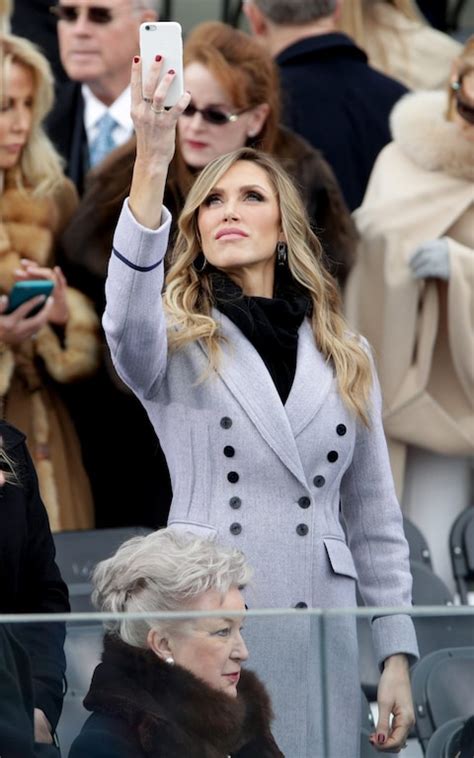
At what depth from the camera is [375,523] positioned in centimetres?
429

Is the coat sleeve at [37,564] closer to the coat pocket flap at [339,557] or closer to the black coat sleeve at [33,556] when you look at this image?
the black coat sleeve at [33,556]

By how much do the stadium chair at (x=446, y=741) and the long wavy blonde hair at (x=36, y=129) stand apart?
9.09 feet

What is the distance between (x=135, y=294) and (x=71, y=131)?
273 centimetres

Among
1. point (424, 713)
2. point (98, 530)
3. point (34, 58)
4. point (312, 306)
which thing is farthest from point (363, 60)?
point (424, 713)

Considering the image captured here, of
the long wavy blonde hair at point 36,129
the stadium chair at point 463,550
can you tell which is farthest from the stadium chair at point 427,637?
the long wavy blonde hair at point 36,129

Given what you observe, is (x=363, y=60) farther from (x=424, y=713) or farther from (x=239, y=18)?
(x=424, y=713)

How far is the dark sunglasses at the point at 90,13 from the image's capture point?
636 cm

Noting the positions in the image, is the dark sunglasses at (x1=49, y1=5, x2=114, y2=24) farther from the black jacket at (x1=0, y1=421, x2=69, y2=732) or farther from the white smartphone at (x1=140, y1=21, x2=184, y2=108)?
the black jacket at (x1=0, y1=421, x2=69, y2=732)

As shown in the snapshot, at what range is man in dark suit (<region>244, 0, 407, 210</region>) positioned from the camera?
650 centimetres

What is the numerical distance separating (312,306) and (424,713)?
1099 mm

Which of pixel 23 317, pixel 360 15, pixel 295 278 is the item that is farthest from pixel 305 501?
pixel 360 15

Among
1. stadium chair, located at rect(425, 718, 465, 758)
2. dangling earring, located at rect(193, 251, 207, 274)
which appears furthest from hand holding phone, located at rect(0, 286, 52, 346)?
stadium chair, located at rect(425, 718, 465, 758)

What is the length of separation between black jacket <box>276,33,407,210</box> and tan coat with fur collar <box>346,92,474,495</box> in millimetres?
330

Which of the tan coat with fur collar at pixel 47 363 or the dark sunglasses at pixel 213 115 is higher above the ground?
the dark sunglasses at pixel 213 115
